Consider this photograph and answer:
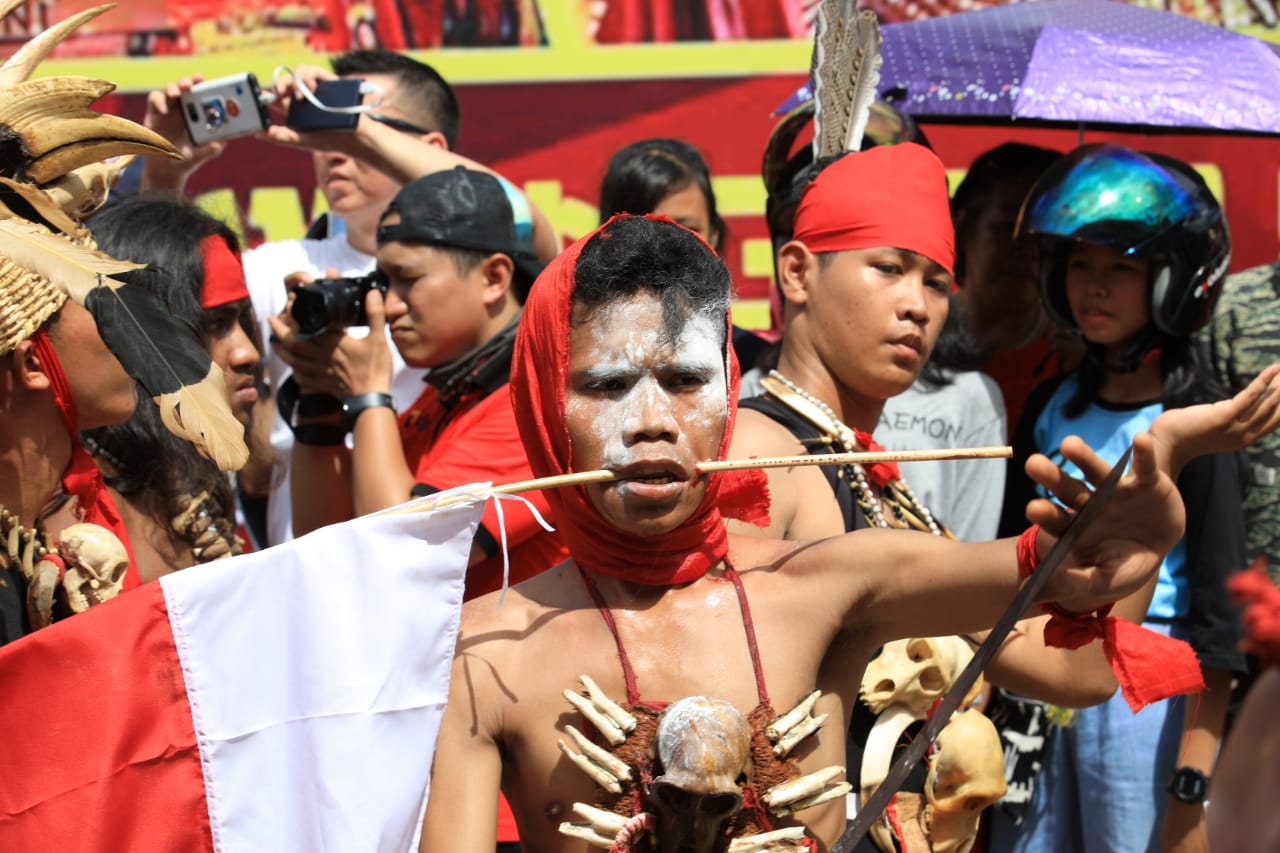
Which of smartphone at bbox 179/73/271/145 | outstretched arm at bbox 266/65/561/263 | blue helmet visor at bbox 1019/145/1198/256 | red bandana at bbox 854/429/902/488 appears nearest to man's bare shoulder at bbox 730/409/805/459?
red bandana at bbox 854/429/902/488

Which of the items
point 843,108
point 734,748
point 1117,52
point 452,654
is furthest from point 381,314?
point 1117,52

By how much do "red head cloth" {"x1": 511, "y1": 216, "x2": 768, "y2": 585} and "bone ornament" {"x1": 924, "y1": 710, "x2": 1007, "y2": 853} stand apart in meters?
0.88

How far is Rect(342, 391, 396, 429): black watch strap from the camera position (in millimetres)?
3729

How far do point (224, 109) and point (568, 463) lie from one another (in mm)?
2303

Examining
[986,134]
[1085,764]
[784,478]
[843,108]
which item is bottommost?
[1085,764]

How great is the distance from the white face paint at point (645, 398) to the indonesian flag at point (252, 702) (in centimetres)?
23

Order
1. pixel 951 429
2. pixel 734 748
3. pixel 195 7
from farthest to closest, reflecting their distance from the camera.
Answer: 1. pixel 195 7
2. pixel 951 429
3. pixel 734 748

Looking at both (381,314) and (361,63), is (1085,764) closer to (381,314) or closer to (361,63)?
(381,314)

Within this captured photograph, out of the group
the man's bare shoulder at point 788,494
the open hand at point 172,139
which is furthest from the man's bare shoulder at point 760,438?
the open hand at point 172,139

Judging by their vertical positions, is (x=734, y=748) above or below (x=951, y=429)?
above

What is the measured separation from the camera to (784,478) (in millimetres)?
3080

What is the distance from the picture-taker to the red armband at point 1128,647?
231 cm

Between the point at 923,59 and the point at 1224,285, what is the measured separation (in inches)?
46.0

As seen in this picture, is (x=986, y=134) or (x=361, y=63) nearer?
(x=361, y=63)
